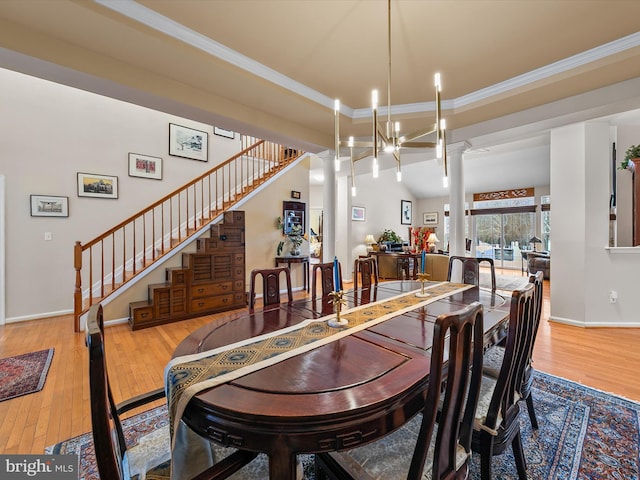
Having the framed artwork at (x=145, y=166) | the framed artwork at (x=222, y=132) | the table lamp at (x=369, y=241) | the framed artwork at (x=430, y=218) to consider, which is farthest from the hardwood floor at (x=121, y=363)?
the framed artwork at (x=430, y=218)

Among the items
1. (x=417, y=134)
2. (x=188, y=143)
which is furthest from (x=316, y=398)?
(x=188, y=143)

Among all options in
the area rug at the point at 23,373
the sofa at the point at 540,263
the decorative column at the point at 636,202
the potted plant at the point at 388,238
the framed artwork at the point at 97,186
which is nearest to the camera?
the area rug at the point at 23,373

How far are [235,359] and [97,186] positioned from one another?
4.59m

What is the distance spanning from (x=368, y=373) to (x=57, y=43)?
2960 mm

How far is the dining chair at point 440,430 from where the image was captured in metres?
0.82

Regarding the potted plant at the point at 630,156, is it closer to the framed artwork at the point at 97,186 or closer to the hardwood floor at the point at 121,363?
the hardwood floor at the point at 121,363

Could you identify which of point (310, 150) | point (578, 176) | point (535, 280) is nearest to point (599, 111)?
point (578, 176)

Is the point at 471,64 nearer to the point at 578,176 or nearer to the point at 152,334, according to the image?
the point at 578,176

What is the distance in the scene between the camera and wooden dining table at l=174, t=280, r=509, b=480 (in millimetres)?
807

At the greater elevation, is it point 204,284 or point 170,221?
point 170,221

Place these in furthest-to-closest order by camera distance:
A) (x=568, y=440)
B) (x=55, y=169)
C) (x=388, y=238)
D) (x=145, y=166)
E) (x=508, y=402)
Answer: (x=388, y=238) → (x=145, y=166) → (x=55, y=169) → (x=568, y=440) → (x=508, y=402)

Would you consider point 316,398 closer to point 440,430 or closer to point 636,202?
point 440,430

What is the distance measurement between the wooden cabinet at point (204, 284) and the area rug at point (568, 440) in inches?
79.9

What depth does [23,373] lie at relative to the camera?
2.39 m
